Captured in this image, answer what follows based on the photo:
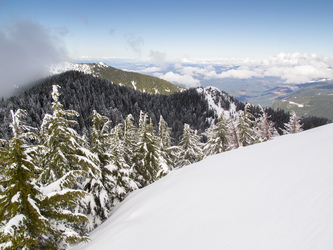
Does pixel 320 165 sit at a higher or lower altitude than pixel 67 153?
higher

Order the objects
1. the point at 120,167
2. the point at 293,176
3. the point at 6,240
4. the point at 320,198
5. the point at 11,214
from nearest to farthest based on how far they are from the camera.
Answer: the point at 320,198
the point at 293,176
the point at 6,240
the point at 11,214
the point at 120,167

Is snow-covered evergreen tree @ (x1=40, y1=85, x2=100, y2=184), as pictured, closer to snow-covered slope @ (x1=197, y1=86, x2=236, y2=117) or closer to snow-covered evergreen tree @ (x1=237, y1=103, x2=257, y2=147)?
snow-covered evergreen tree @ (x1=237, y1=103, x2=257, y2=147)

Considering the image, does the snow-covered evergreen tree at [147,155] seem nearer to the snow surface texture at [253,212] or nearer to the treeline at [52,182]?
the treeline at [52,182]

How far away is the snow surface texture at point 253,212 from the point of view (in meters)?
2.49

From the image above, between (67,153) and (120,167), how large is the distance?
6.65m

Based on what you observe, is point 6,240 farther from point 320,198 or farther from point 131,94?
point 131,94

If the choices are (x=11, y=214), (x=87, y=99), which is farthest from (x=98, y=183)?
(x=87, y=99)

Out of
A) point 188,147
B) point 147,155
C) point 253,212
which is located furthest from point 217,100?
point 253,212

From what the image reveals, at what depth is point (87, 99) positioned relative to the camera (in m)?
131

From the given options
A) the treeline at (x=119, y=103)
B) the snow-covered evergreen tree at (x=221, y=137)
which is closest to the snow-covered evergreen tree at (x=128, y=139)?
the snow-covered evergreen tree at (x=221, y=137)

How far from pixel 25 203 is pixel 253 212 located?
6.11 metres

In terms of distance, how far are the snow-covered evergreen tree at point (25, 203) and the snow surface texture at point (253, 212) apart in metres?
2.21

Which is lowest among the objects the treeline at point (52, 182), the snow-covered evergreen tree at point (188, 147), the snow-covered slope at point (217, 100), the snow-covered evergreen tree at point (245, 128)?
the snow-covered slope at point (217, 100)

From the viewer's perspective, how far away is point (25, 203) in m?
5.09
